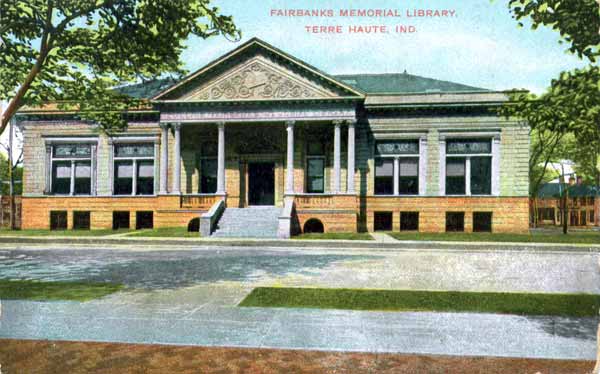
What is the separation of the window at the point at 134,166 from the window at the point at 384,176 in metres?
15.1

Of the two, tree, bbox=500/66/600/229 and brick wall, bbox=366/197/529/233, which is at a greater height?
tree, bbox=500/66/600/229

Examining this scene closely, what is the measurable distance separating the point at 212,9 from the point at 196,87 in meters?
18.8

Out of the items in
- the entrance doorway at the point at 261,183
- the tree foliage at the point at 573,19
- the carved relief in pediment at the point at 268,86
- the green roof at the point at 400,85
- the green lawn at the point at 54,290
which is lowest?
the green lawn at the point at 54,290

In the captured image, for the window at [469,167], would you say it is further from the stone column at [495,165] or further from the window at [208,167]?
the window at [208,167]

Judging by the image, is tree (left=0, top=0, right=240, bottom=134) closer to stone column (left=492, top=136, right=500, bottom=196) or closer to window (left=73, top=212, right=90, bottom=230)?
window (left=73, top=212, right=90, bottom=230)

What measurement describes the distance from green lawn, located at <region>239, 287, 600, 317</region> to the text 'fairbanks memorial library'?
14785 mm

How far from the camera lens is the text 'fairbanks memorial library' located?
2486cm

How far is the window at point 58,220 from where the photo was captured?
26.4 metres

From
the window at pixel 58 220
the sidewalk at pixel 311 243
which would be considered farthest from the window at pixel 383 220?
the window at pixel 58 220

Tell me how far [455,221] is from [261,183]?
12.7 metres

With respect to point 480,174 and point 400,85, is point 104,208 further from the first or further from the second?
point 480,174

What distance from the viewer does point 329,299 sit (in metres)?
7.54

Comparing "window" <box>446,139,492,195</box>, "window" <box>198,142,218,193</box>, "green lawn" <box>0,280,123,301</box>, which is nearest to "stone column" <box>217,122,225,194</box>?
"window" <box>198,142,218,193</box>

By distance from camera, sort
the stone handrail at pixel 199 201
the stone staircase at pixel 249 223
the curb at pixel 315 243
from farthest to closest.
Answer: the stone handrail at pixel 199 201, the stone staircase at pixel 249 223, the curb at pixel 315 243
